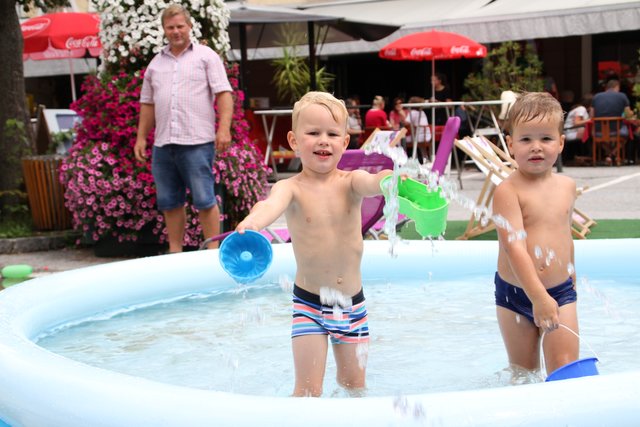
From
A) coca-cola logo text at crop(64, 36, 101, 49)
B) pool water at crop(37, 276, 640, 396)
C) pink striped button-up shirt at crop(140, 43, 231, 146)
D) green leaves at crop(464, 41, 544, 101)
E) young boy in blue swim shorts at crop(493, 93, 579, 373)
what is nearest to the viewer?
young boy in blue swim shorts at crop(493, 93, 579, 373)

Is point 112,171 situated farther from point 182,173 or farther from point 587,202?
point 587,202

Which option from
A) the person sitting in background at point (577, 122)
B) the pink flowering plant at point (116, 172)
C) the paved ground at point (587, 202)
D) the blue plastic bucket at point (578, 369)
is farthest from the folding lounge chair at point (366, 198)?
the person sitting in background at point (577, 122)

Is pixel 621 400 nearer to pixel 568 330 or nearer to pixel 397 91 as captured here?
pixel 568 330

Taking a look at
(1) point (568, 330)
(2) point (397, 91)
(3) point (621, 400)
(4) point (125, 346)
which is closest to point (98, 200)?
(4) point (125, 346)

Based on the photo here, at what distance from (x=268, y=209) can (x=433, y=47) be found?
1097cm

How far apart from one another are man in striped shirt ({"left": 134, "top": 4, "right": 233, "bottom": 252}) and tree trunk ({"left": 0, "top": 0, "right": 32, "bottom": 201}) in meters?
2.78

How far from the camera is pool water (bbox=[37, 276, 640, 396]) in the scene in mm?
3885

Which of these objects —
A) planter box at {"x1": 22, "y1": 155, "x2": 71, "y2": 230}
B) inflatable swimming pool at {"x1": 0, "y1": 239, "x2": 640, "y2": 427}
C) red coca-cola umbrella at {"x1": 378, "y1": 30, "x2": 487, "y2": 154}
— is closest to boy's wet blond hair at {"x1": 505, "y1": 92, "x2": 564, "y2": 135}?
inflatable swimming pool at {"x1": 0, "y1": 239, "x2": 640, "y2": 427}

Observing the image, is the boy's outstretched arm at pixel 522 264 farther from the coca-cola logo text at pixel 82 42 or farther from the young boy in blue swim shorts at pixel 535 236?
the coca-cola logo text at pixel 82 42

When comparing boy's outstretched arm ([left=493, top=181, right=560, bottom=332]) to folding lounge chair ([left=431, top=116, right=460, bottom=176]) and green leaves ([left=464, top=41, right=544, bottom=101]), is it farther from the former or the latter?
green leaves ([left=464, top=41, right=544, bottom=101])

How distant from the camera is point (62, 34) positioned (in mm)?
13992

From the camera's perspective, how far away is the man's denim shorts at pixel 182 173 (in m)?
6.20

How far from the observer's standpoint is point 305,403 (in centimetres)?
248

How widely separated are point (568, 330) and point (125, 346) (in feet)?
7.33
